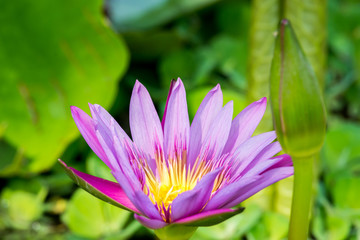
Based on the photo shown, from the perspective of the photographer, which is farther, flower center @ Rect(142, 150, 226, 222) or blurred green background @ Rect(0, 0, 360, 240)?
blurred green background @ Rect(0, 0, 360, 240)

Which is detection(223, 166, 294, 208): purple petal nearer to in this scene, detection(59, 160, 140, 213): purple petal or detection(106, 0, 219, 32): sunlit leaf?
detection(59, 160, 140, 213): purple petal

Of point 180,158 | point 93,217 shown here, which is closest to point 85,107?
point 93,217

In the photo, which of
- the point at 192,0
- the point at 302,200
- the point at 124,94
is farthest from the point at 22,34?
the point at 302,200

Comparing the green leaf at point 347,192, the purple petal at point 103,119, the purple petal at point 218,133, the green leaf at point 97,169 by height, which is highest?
the purple petal at point 103,119

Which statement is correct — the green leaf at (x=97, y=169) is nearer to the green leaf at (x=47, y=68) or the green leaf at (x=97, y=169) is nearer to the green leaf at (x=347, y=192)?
the green leaf at (x=47, y=68)

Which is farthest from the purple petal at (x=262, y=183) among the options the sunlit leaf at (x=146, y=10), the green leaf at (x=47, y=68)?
the sunlit leaf at (x=146, y=10)

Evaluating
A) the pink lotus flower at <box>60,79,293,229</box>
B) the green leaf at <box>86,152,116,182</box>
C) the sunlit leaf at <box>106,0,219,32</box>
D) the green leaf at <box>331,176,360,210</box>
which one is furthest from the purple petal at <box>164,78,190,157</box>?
the sunlit leaf at <box>106,0,219,32</box>

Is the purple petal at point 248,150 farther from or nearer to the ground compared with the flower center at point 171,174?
farther from the ground
